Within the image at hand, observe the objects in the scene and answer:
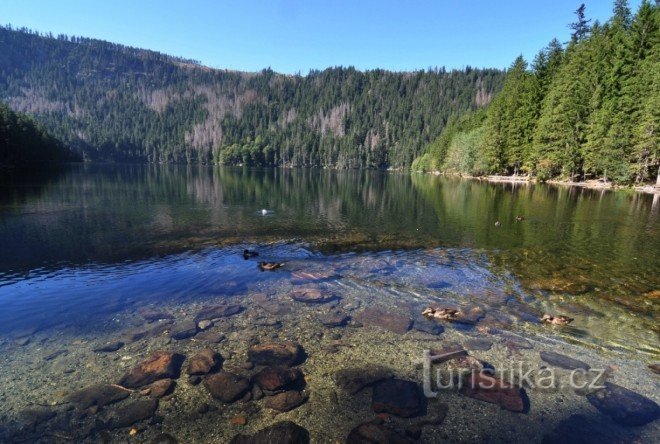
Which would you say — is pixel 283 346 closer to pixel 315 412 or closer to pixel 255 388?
pixel 255 388

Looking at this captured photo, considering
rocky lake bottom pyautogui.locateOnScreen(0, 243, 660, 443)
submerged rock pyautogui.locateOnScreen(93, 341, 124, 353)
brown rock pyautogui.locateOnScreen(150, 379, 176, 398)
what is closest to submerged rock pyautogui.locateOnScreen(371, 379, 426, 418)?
rocky lake bottom pyautogui.locateOnScreen(0, 243, 660, 443)

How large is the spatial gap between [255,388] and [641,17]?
88.1m

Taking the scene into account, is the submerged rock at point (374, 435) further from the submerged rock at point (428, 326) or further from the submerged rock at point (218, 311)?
the submerged rock at point (218, 311)

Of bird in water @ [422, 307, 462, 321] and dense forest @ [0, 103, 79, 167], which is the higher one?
dense forest @ [0, 103, 79, 167]

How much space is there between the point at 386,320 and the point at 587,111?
75.6m

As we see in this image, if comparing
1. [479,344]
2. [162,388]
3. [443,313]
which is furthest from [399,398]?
[162,388]

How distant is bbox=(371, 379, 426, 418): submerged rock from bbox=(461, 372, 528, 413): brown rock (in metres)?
1.20

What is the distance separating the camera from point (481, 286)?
633 inches

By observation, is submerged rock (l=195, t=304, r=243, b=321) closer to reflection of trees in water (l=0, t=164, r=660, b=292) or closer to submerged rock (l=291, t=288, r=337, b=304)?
submerged rock (l=291, t=288, r=337, b=304)

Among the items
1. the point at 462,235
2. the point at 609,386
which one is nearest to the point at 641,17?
the point at 462,235

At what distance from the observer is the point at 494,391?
866cm

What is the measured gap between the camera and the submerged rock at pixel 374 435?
7125mm

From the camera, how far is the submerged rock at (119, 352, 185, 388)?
8.98 metres

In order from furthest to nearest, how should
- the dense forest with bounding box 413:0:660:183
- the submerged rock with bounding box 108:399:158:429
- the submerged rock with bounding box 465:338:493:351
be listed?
the dense forest with bounding box 413:0:660:183 < the submerged rock with bounding box 465:338:493:351 < the submerged rock with bounding box 108:399:158:429
